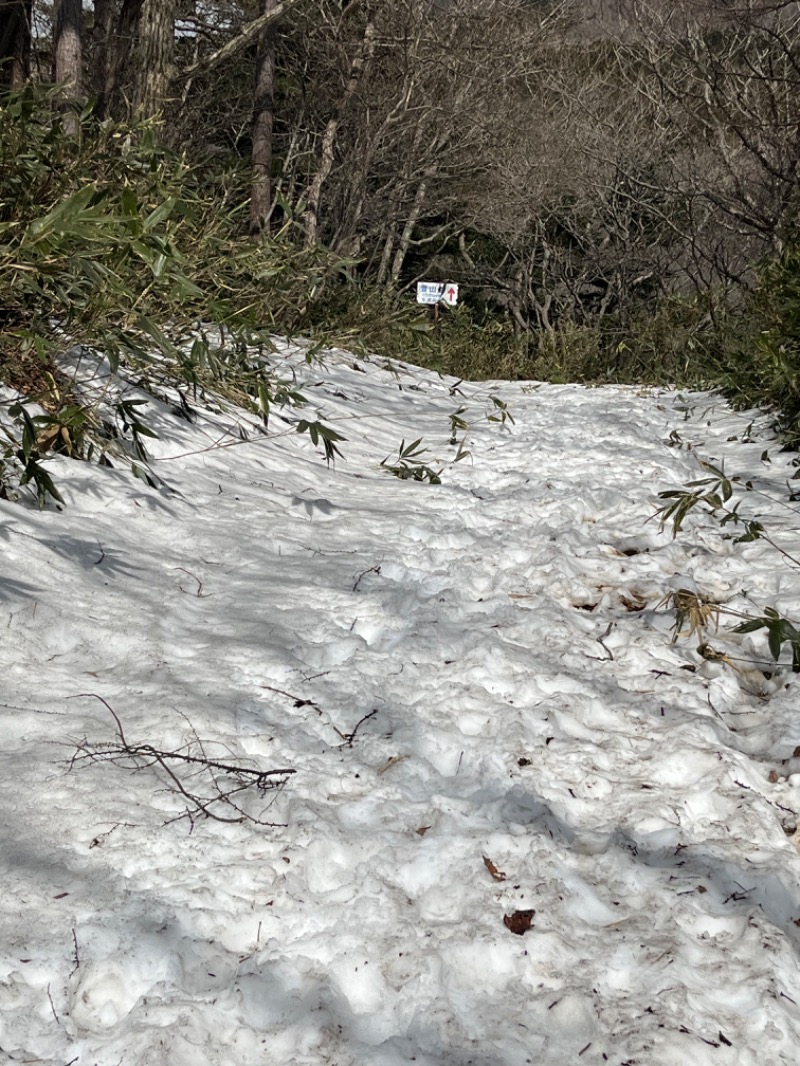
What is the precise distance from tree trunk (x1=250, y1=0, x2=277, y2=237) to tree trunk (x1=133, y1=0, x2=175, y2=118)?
9.63 feet

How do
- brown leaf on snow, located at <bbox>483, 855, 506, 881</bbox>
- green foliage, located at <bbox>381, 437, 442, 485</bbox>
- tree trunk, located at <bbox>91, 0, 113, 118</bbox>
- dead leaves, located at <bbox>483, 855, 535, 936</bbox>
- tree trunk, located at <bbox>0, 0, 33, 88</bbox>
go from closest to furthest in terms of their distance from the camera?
dead leaves, located at <bbox>483, 855, 535, 936</bbox> → brown leaf on snow, located at <bbox>483, 855, 506, 881</bbox> → green foliage, located at <bbox>381, 437, 442, 485</bbox> → tree trunk, located at <bbox>0, 0, 33, 88</bbox> → tree trunk, located at <bbox>91, 0, 113, 118</bbox>

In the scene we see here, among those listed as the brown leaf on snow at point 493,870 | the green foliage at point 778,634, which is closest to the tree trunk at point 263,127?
the green foliage at point 778,634

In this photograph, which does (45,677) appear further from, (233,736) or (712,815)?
(712,815)

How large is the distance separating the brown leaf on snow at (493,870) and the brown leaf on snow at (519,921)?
8 centimetres

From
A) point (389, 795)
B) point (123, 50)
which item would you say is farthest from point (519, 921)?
point (123, 50)

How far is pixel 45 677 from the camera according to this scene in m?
1.94

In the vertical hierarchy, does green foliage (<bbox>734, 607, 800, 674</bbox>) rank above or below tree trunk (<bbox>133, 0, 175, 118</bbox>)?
below

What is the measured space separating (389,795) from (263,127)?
33.0 feet

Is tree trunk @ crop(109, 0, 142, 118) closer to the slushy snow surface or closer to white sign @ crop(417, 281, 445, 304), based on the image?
white sign @ crop(417, 281, 445, 304)

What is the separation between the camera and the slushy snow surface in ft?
3.96

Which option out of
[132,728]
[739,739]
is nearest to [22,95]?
[132,728]

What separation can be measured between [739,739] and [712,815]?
1.07ft

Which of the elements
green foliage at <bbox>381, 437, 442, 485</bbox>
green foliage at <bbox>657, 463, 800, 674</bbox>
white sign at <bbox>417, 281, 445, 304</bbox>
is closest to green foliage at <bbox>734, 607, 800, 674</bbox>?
green foliage at <bbox>657, 463, 800, 674</bbox>

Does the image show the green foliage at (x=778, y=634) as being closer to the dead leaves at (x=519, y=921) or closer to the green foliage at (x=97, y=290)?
the dead leaves at (x=519, y=921)
